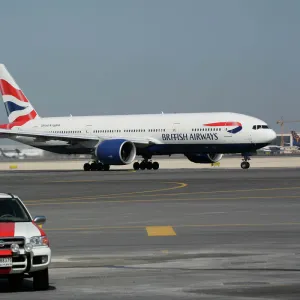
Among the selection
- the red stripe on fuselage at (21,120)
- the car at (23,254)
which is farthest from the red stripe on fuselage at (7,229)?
the red stripe on fuselage at (21,120)

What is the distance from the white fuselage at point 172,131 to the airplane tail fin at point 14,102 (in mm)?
1862

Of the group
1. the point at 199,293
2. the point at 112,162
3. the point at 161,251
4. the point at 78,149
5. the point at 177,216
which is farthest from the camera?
Answer: the point at 78,149

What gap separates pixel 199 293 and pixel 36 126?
68799 millimetres

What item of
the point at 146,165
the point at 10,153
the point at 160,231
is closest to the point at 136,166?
the point at 146,165

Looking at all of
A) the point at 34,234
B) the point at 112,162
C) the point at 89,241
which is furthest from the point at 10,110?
the point at 34,234

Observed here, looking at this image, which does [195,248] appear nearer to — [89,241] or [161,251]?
[161,251]

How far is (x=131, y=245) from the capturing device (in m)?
21.4

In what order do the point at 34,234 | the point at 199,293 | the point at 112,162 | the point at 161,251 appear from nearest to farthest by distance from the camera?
the point at 199,293 → the point at 34,234 → the point at 161,251 → the point at 112,162

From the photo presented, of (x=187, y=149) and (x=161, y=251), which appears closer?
(x=161, y=251)

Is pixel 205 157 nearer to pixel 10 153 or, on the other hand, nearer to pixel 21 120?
pixel 21 120

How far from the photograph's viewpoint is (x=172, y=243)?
21672mm

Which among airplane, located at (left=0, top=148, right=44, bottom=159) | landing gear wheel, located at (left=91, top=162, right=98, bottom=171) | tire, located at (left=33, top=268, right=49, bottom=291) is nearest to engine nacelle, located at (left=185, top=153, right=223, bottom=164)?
landing gear wheel, located at (left=91, top=162, right=98, bottom=171)

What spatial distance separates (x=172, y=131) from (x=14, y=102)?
52.8 feet

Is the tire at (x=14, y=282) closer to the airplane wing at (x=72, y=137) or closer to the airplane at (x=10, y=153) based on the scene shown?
the airplane wing at (x=72, y=137)
